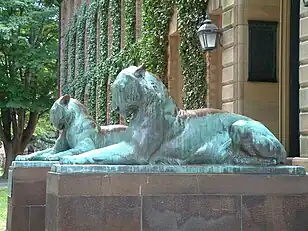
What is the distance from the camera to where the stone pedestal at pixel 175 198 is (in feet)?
19.0

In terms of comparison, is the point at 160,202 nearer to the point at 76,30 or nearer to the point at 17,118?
the point at 76,30

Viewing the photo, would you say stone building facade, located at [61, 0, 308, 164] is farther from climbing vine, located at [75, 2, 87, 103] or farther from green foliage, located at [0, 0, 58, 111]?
green foliage, located at [0, 0, 58, 111]

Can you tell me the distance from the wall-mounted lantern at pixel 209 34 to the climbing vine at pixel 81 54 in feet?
56.5

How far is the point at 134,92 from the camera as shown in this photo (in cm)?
628

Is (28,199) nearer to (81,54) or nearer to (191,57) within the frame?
(191,57)

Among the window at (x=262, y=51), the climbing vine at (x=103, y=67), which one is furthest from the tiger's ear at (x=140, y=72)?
the climbing vine at (x=103, y=67)

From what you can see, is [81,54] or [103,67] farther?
[81,54]

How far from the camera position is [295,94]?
13.6 m

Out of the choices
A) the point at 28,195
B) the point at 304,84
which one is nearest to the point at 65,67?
the point at 304,84

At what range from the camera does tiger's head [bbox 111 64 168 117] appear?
6.29 metres

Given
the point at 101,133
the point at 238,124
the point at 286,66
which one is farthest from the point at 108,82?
the point at 238,124

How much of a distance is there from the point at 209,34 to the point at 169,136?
803 centimetres

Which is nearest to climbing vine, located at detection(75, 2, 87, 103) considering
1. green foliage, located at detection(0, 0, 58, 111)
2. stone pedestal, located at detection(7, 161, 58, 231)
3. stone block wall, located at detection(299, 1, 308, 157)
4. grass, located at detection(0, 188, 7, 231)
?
green foliage, located at detection(0, 0, 58, 111)

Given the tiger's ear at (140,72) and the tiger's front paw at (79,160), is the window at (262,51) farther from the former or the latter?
the tiger's front paw at (79,160)
